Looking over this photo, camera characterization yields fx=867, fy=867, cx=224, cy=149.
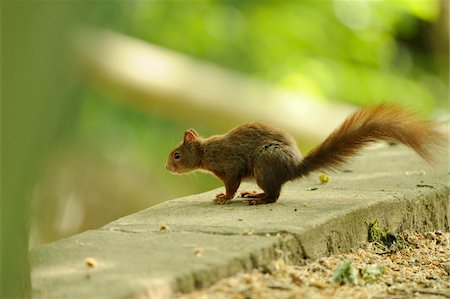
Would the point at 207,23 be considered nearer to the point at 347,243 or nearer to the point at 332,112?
the point at 332,112

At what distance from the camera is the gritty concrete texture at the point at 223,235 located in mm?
3213

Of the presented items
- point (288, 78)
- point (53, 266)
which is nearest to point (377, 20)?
point (288, 78)

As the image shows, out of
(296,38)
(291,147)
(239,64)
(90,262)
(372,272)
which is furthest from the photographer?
(239,64)

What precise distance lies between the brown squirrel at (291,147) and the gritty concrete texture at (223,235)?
15 cm

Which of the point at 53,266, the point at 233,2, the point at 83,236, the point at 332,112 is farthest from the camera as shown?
the point at 233,2

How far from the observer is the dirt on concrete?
10.6ft

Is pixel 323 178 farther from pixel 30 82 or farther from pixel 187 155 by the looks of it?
pixel 30 82

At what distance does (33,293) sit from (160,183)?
8.77 meters

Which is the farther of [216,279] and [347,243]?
[347,243]

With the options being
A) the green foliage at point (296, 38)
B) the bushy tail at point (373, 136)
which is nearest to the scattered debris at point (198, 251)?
the bushy tail at point (373, 136)

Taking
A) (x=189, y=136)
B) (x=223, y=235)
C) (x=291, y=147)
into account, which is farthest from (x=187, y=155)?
(x=223, y=235)

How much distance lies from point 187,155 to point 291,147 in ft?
2.80

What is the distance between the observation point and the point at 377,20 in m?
12.4

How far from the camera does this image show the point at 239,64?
12.9 m
